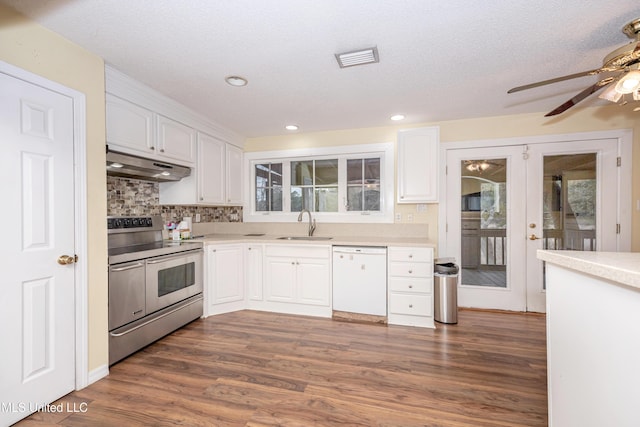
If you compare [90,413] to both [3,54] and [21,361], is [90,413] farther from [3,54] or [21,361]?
[3,54]

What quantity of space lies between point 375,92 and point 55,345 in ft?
10.1

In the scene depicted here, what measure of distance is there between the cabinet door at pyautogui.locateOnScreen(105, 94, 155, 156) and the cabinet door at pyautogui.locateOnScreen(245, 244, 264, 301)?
4.99 ft

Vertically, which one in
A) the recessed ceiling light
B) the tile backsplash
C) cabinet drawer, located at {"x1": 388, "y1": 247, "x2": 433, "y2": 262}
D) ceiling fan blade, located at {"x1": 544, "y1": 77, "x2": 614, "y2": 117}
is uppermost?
the recessed ceiling light

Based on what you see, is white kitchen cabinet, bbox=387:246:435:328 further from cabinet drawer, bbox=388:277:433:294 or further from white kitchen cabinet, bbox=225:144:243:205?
white kitchen cabinet, bbox=225:144:243:205

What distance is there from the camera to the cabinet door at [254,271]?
3457mm

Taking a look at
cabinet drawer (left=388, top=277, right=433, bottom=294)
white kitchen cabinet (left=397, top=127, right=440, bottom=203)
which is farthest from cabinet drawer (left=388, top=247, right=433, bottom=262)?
white kitchen cabinet (left=397, top=127, right=440, bottom=203)

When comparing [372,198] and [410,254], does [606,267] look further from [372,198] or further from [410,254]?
[372,198]

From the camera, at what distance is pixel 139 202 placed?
298 centimetres

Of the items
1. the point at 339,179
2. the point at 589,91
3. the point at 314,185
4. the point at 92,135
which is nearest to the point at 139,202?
the point at 92,135

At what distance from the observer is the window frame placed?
368cm

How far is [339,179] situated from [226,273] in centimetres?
189

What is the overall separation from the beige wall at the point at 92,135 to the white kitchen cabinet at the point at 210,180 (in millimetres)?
1138

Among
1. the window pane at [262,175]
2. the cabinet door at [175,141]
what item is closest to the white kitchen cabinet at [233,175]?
the window pane at [262,175]

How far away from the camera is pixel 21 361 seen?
64.7 inches
